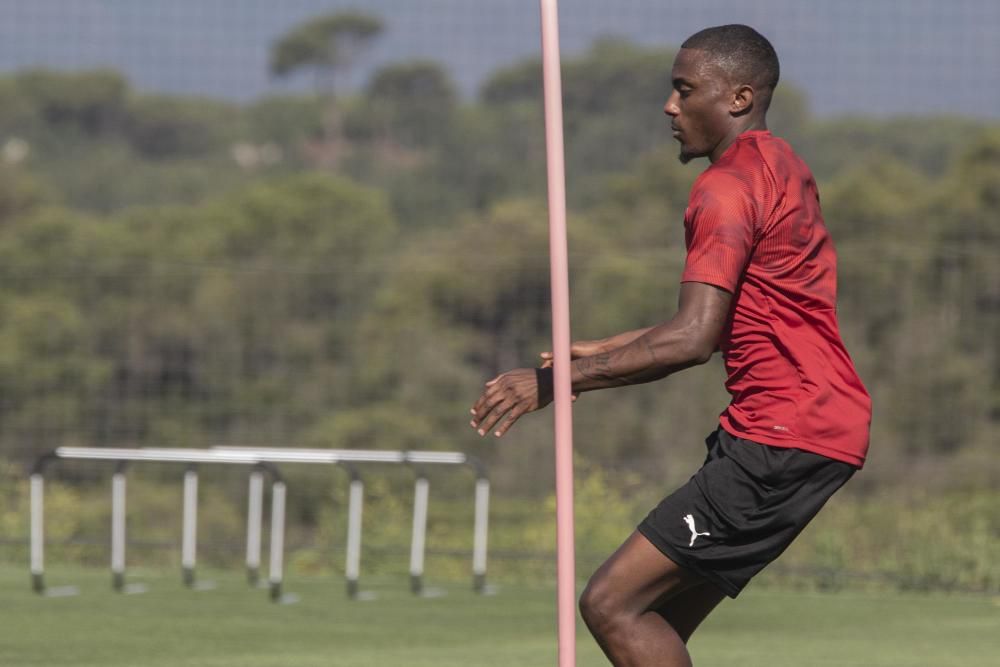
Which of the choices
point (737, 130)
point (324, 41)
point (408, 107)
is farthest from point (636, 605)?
point (324, 41)

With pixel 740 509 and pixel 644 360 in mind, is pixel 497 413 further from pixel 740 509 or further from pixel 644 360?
pixel 740 509

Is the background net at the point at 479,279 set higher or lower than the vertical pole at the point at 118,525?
higher

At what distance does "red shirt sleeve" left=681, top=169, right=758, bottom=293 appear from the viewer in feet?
11.8

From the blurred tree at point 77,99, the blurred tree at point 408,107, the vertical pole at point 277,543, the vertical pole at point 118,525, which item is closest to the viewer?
the vertical pole at point 277,543

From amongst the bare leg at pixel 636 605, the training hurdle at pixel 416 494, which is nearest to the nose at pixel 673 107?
the bare leg at pixel 636 605

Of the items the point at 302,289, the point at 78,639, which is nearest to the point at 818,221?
the point at 78,639

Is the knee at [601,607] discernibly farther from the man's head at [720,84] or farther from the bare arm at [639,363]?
the man's head at [720,84]

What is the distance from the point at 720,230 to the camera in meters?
3.62

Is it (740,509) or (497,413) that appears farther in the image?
(740,509)

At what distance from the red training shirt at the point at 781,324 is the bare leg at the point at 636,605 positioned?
362 millimetres

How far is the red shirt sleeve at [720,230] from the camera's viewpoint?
3596 mm

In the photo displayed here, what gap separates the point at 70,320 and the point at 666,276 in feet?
15.4

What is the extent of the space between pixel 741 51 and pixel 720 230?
0.52 meters

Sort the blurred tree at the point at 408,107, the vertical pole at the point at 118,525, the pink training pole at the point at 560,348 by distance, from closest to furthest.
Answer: the pink training pole at the point at 560,348
the vertical pole at the point at 118,525
the blurred tree at the point at 408,107
